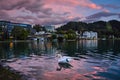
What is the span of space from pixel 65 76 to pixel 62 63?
11.4 m

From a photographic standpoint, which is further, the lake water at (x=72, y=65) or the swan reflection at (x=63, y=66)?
the swan reflection at (x=63, y=66)

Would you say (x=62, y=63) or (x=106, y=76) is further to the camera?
(x=62, y=63)

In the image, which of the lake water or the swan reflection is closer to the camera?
the lake water

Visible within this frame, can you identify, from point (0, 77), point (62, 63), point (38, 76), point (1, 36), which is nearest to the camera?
point (0, 77)

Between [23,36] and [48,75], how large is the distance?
16044cm

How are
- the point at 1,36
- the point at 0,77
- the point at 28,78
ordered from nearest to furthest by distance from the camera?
the point at 0,77 → the point at 28,78 → the point at 1,36

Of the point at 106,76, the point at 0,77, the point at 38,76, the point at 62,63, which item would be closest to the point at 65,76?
the point at 38,76

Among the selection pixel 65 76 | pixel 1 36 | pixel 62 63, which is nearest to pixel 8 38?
pixel 1 36

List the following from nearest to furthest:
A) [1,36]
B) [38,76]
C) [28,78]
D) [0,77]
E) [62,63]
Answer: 1. [0,77]
2. [28,78]
3. [38,76]
4. [62,63]
5. [1,36]

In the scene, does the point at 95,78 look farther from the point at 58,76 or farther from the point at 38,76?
the point at 38,76

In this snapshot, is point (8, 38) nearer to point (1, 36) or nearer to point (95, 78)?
point (1, 36)

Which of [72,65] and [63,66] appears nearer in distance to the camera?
[63,66]

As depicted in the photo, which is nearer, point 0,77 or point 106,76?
point 0,77

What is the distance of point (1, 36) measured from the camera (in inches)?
6993
